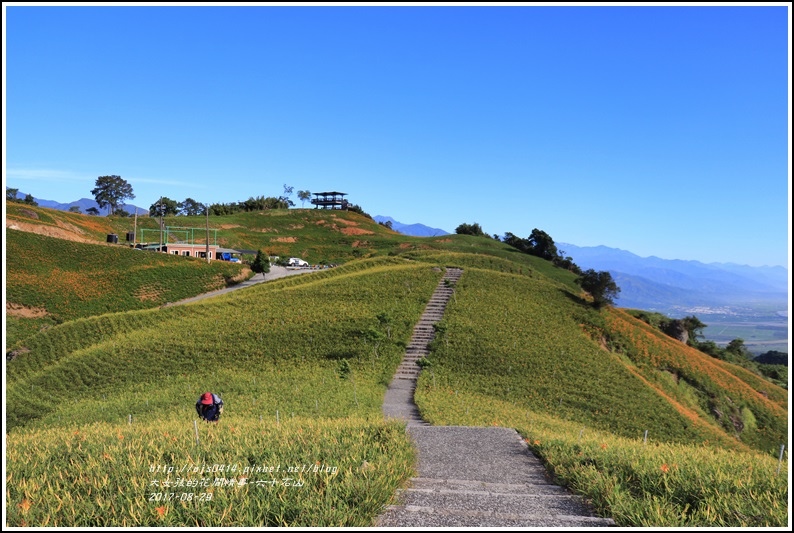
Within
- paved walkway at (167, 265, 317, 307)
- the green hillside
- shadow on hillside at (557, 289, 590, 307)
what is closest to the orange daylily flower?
the green hillside

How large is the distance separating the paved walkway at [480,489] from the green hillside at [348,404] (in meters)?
0.41

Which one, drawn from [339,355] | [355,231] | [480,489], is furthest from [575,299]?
[355,231]

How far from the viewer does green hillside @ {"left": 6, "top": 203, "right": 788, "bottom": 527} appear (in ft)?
25.9

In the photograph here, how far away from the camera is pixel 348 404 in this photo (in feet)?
73.9

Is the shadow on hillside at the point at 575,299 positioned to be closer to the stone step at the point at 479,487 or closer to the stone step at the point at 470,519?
the stone step at the point at 479,487

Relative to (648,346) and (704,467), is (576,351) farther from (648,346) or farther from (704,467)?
(704,467)

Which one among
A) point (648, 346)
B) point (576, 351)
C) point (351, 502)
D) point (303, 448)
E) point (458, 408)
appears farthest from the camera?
point (648, 346)

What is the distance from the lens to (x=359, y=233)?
4451 inches

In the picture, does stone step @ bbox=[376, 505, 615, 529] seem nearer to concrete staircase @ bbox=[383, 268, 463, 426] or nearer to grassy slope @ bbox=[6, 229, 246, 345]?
concrete staircase @ bbox=[383, 268, 463, 426]

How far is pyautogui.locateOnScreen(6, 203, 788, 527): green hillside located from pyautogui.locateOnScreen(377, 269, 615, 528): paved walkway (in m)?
0.41

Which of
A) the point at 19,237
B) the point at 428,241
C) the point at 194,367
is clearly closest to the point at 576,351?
the point at 194,367

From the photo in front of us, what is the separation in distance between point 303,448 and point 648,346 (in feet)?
117

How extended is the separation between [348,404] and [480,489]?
13.6m

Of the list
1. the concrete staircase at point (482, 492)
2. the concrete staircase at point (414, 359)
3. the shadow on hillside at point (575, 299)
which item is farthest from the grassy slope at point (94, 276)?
the concrete staircase at point (482, 492)
